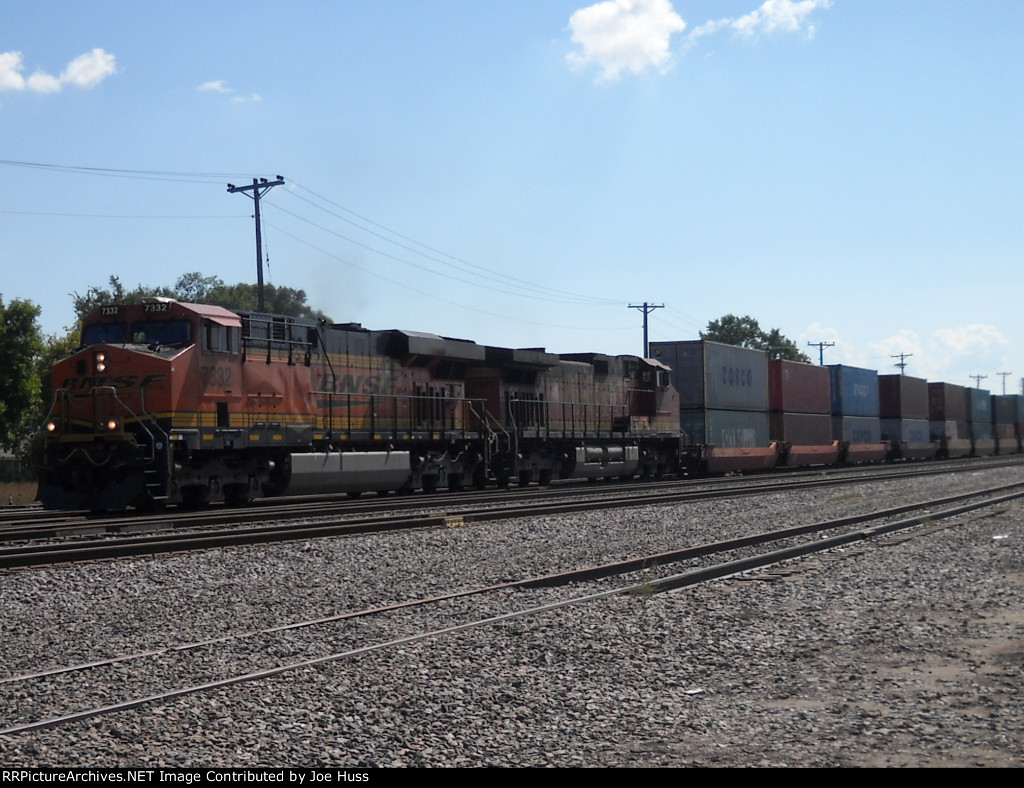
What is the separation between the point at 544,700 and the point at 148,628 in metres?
3.61

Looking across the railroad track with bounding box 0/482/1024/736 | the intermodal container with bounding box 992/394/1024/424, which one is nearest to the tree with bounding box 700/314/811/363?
the intermodal container with bounding box 992/394/1024/424

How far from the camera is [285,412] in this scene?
1967 centimetres

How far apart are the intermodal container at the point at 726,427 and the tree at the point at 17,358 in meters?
22.5

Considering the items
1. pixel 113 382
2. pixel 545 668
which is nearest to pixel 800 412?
pixel 113 382

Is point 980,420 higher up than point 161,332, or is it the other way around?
point 161,332

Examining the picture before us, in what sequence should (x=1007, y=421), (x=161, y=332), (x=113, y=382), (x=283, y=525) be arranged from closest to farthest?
1. (x=283, y=525)
2. (x=113, y=382)
3. (x=161, y=332)
4. (x=1007, y=421)

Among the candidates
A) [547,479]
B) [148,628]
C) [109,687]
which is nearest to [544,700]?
[109,687]

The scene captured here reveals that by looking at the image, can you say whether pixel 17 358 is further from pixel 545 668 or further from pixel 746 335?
pixel 746 335

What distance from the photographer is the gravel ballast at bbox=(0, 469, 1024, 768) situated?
475 centimetres

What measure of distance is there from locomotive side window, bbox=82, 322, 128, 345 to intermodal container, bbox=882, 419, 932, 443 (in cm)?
3790

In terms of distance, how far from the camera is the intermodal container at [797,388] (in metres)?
38.9

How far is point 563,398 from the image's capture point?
28.6 m

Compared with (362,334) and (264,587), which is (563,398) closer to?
(362,334)

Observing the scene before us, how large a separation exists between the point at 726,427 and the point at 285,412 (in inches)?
742
